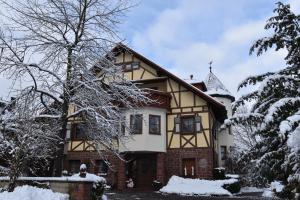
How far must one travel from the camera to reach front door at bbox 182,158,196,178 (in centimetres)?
2228

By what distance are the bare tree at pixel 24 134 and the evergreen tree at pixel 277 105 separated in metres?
7.66

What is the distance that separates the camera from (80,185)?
11.5m

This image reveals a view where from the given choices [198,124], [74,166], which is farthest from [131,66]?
[74,166]

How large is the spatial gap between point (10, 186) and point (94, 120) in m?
3.99

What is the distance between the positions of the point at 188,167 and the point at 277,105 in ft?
54.8

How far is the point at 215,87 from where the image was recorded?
30.7m

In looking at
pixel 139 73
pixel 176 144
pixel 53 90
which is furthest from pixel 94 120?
pixel 139 73

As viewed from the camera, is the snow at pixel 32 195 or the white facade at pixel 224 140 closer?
the snow at pixel 32 195

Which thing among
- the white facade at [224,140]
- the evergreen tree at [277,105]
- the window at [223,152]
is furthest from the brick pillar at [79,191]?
the window at [223,152]

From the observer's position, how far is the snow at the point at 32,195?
10.7 metres

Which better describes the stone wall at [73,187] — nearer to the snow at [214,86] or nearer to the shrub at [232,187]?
the shrub at [232,187]

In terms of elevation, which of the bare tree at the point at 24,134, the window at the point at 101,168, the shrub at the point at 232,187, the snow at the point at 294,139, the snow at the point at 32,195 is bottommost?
the shrub at the point at 232,187

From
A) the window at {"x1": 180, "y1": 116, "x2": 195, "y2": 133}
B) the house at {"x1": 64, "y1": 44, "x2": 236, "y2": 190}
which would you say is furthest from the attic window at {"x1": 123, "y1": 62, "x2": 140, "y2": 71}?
the window at {"x1": 180, "y1": 116, "x2": 195, "y2": 133}

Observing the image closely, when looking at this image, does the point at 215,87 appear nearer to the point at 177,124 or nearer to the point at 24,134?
the point at 177,124
